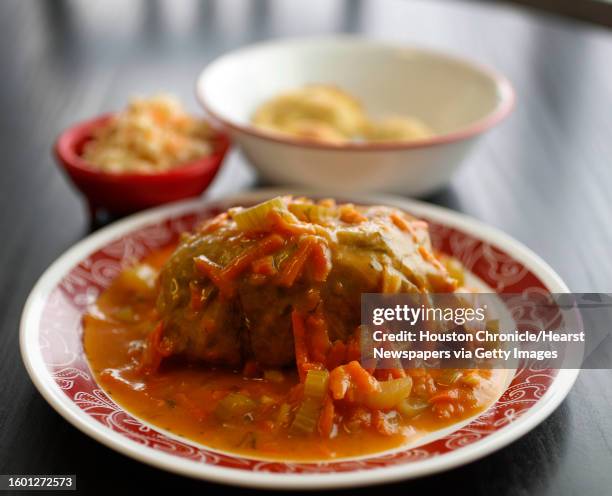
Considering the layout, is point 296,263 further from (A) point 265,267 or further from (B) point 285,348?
(B) point 285,348

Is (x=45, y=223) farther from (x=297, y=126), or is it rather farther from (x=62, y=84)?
(x=62, y=84)

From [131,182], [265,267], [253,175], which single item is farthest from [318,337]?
[253,175]

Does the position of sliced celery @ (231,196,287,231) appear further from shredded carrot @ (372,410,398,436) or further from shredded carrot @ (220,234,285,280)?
shredded carrot @ (372,410,398,436)

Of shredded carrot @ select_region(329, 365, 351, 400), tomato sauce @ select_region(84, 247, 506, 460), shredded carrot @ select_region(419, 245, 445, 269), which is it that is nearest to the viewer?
tomato sauce @ select_region(84, 247, 506, 460)

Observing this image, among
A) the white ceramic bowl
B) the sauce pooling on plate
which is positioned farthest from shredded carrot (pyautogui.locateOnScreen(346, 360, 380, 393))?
the white ceramic bowl

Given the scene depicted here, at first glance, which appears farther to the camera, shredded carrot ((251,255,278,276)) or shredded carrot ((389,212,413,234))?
shredded carrot ((389,212,413,234))

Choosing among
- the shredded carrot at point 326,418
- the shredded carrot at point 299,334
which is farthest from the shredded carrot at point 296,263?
the shredded carrot at point 326,418

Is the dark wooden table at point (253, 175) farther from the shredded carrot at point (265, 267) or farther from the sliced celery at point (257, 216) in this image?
the sliced celery at point (257, 216)
